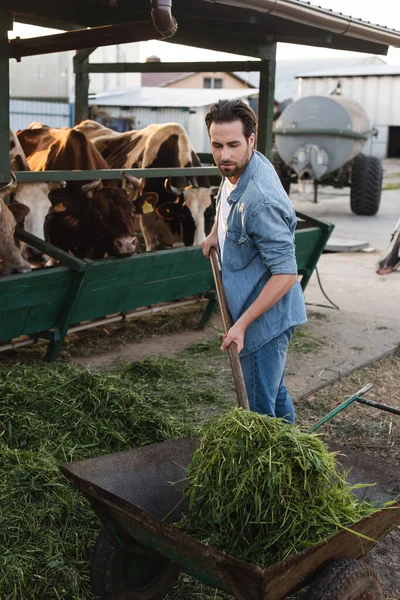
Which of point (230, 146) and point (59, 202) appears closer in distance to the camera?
point (230, 146)

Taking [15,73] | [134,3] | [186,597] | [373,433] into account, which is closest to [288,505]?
[186,597]

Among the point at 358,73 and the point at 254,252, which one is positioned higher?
the point at 358,73

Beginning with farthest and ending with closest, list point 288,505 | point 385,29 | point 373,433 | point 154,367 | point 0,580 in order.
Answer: point 385,29
point 154,367
point 373,433
point 0,580
point 288,505

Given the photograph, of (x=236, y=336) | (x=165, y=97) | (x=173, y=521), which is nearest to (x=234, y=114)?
(x=236, y=336)

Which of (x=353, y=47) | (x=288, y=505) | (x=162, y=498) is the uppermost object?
(x=353, y=47)

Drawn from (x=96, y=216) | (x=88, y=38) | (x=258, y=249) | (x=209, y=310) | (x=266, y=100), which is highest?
(x=88, y=38)

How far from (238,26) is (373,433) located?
13.2 ft

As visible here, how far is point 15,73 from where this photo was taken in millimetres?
31203

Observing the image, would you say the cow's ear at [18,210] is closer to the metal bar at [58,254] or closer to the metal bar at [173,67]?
the metal bar at [58,254]

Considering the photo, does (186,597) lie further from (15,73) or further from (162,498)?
(15,73)

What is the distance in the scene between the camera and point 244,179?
10.5 feet

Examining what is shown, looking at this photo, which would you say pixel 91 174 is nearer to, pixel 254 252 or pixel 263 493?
pixel 254 252

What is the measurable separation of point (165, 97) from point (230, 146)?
3016 centimetres

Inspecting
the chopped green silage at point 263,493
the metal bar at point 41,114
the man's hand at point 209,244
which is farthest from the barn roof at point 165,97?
the chopped green silage at point 263,493
